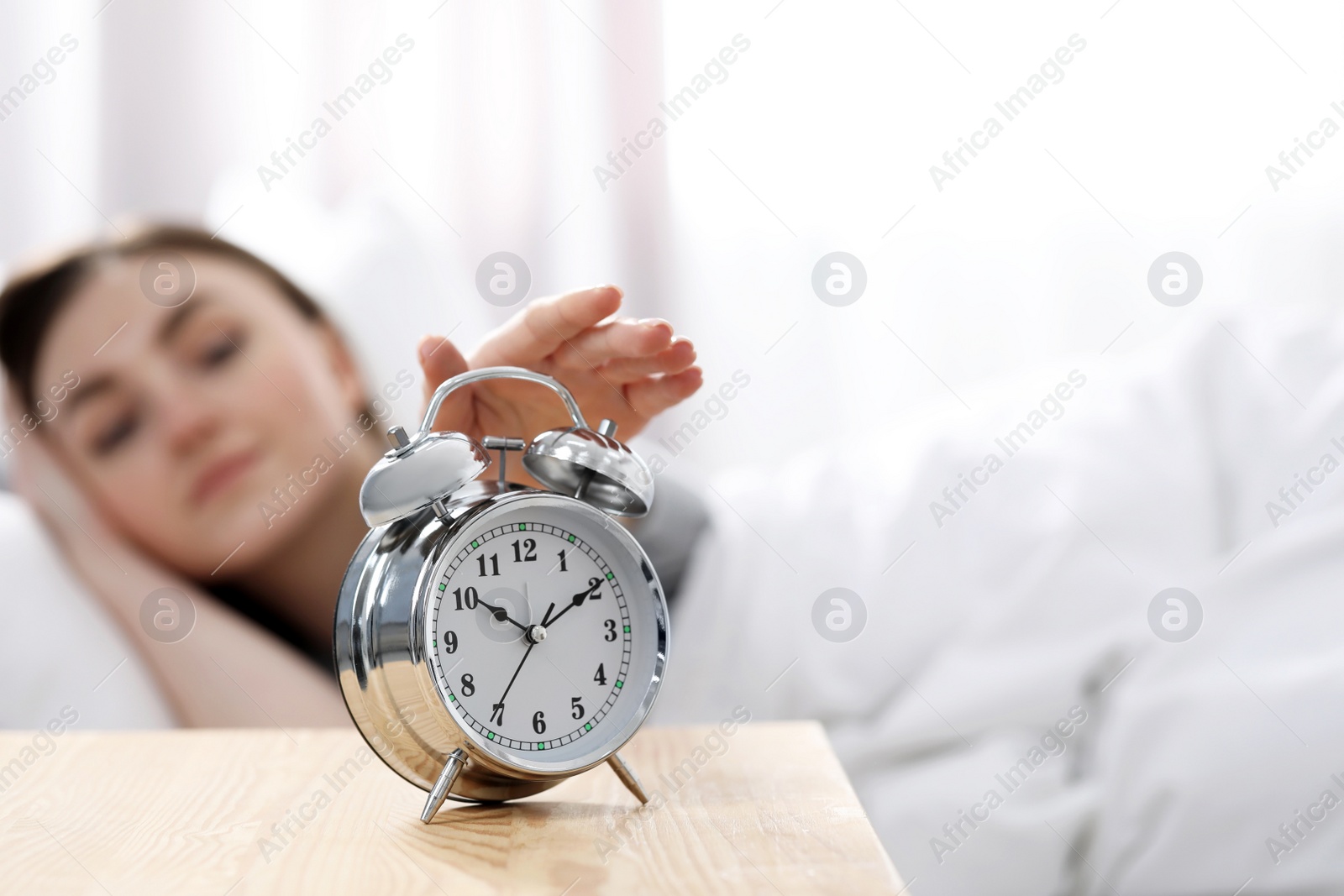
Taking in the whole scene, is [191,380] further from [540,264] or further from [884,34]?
[884,34]

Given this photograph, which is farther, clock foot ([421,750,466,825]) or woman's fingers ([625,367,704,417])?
woman's fingers ([625,367,704,417])

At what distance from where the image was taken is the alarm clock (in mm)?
593

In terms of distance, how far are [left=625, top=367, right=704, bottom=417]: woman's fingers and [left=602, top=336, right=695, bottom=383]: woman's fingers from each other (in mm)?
21

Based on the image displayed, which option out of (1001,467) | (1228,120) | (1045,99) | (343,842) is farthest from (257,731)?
(1228,120)

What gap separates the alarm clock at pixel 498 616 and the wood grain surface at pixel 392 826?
39 mm

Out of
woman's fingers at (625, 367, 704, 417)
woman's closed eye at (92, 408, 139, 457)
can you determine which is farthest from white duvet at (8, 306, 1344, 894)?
woman's fingers at (625, 367, 704, 417)

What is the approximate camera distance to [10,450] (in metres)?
1.28

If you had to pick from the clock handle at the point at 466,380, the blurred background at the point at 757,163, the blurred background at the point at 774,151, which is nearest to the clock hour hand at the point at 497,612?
the clock handle at the point at 466,380

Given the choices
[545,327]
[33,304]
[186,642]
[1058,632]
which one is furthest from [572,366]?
[33,304]

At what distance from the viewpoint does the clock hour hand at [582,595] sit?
25.0 inches

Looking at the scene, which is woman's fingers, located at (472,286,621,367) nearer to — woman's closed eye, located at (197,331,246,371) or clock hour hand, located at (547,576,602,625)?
clock hour hand, located at (547,576,602,625)

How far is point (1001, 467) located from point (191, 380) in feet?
3.26

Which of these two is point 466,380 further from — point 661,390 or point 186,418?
point 186,418

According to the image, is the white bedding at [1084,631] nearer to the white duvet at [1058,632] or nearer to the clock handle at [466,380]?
the white duvet at [1058,632]
